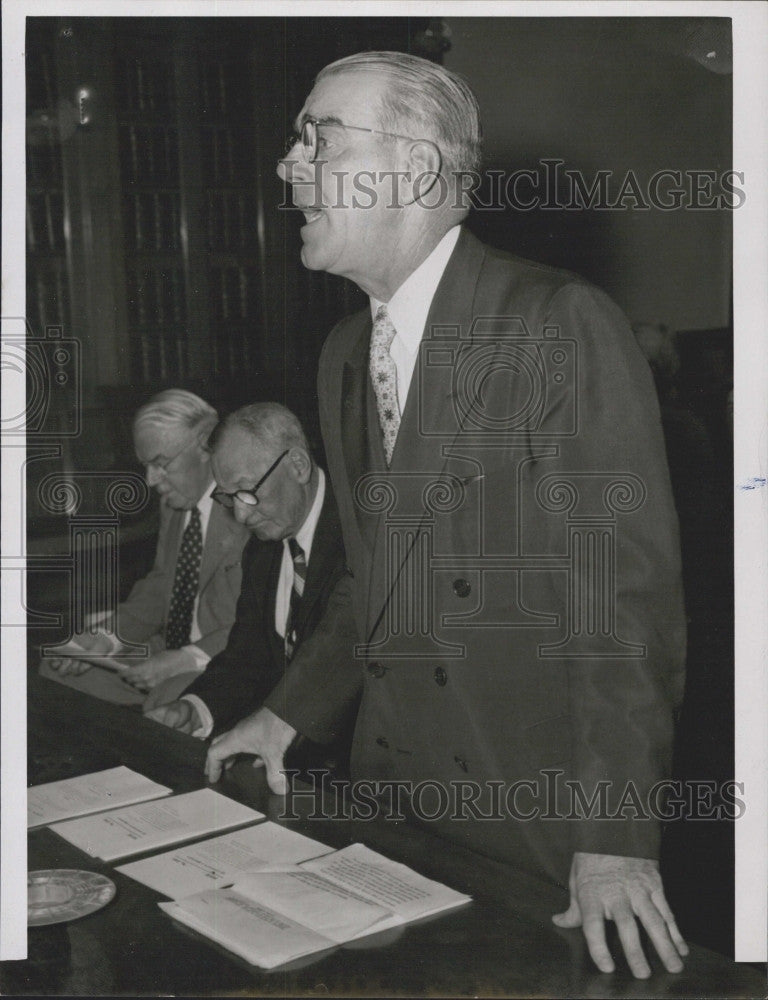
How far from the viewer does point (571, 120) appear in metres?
2.28

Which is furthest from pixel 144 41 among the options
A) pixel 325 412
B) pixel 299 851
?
pixel 299 851

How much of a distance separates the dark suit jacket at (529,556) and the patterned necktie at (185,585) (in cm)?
41

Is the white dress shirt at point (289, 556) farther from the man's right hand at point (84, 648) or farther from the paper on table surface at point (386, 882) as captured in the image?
the paper on table surface at point (386, 882)

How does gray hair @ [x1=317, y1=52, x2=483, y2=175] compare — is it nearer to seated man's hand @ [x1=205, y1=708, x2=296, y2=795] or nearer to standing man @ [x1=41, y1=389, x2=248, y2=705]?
standing man @ [x1=41, y1=389, x2=248, y2=705]

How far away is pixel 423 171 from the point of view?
7.47 ft

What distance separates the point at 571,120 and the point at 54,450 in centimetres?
137

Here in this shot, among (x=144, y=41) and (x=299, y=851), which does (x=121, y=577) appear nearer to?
(x=299, y=851)

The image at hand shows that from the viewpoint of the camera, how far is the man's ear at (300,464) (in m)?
2.39

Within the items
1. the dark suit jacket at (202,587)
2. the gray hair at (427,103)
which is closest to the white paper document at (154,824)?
the dark suit jacket at (202,587)

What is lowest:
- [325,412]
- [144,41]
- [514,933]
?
[514,933]
